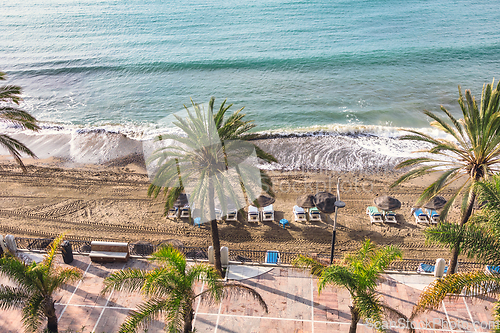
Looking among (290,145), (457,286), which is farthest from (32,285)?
(290,145)

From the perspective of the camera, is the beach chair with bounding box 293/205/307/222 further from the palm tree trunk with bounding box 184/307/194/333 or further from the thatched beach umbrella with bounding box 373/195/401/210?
the palm tree trunk with bounding box 184/307/194/333

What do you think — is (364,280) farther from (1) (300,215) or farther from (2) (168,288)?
(1) (300,215)

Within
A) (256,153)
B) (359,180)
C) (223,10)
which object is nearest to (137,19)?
(223,10)

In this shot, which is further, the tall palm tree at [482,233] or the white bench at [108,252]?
the white bench at [108,252]

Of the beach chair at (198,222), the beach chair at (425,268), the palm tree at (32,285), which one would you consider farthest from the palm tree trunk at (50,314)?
the beach chair at (425,268)

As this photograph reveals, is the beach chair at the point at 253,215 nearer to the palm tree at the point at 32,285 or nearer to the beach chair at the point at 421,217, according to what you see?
the beach chair at the point at 421,217

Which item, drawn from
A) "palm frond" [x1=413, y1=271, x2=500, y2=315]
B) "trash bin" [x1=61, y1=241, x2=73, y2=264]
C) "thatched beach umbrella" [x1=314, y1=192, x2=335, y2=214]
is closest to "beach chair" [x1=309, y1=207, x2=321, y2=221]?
"thatched beach umbrella" [x1=314, y1=192, x2=335, y2=214]
